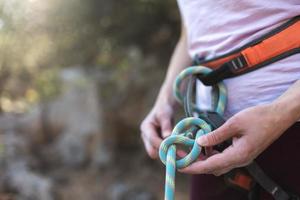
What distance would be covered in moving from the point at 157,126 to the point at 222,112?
0.76ft

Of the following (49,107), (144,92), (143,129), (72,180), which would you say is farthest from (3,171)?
(143,129)

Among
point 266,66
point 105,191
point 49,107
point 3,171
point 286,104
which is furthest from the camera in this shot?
point 49,107

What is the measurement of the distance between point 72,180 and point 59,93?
0.84 metres

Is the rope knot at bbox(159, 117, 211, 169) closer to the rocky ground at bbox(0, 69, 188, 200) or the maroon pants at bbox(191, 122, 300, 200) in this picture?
the maroon pants at bbox(191, 122, 300, 200)

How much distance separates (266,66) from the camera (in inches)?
Result: 36.8

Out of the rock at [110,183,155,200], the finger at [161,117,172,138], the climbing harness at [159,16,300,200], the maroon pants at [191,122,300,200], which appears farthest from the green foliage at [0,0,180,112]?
the maroon pants at [191,122,300,200]

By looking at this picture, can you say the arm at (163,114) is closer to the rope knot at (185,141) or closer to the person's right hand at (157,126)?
the person's right hand at (157,126)

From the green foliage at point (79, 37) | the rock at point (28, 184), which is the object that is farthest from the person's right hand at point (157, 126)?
the rock at point (28, 184)

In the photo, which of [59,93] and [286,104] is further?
[59,93]

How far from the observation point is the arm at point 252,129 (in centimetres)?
82

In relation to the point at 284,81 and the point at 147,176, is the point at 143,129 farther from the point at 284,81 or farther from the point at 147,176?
the point at 147,176

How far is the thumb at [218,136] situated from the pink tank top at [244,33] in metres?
0.16

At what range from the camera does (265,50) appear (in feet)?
3.03

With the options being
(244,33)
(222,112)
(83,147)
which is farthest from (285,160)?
(83,147)
